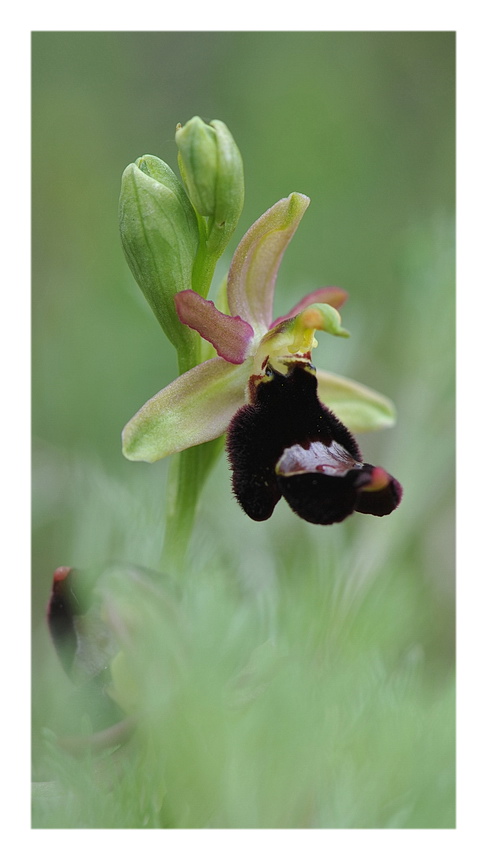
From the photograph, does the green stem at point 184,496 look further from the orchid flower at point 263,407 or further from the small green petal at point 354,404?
the small green petal at point 354,404


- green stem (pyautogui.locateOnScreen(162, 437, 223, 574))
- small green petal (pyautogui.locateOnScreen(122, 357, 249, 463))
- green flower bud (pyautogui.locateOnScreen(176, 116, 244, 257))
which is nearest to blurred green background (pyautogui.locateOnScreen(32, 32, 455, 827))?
green stem (pyautogui.locateOnScreen(162, 437, 223, 574))

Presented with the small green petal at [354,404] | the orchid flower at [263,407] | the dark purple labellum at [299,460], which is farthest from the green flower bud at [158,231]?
the small green petal at [354,404]

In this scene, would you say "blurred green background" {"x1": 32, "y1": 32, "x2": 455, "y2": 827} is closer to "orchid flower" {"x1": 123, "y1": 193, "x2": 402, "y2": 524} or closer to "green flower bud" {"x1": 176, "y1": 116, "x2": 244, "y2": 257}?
"orchid flower" {"x1": 123, "y1": 193, "x2": 402, "y2": 524}

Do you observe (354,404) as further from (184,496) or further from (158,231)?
(158,231)

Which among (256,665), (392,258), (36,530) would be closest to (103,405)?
(36,530)

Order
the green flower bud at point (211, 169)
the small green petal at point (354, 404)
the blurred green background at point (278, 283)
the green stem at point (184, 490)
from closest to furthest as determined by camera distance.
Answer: the green flower bud at point (211, 169) < the green stem at point (184, 490) < the small green petal at point (354, 404) < the blurred green background at point (278, 283)

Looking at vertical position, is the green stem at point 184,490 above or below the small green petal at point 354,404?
below
